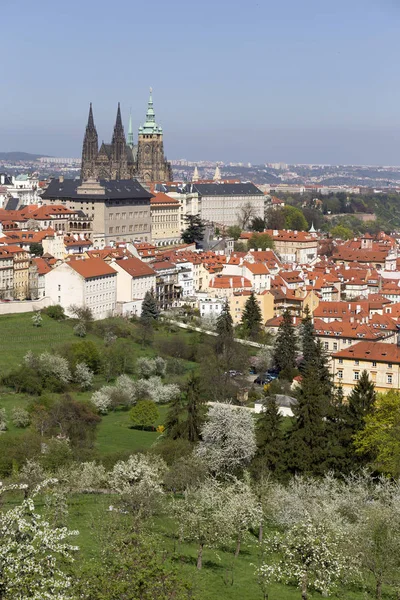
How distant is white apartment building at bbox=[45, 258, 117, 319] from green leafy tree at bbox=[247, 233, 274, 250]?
28042 millimetres

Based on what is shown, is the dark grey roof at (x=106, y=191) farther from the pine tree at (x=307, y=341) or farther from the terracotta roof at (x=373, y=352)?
the terracotta roof at (x=373, y=352)

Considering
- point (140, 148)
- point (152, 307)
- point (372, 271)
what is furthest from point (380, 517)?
point (140, 148)

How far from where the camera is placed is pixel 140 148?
127625 millimetres

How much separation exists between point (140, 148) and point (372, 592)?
107 m

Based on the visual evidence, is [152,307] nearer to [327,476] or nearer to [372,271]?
[372,271]

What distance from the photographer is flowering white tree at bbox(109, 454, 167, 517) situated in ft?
89.8

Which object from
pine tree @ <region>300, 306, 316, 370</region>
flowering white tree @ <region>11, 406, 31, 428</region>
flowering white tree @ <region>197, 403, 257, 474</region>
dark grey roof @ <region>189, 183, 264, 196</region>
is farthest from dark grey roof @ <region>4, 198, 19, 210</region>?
flowering white tree @ <region>197, 403, 257, 474</region>

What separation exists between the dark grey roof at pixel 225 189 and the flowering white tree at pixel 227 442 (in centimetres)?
7568

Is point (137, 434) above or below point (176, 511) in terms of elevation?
below

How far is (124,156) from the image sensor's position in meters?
126

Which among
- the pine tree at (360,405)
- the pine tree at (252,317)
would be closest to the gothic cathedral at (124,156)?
the pine tree at (252,317)

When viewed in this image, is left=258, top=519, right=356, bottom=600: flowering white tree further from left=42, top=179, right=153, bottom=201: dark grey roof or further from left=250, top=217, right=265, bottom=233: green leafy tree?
left=250, top=217, right=265, bottom=233: green leafy tree

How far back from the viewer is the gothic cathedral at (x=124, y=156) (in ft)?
409

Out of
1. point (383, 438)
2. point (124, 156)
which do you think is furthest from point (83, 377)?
point (124, 156)
